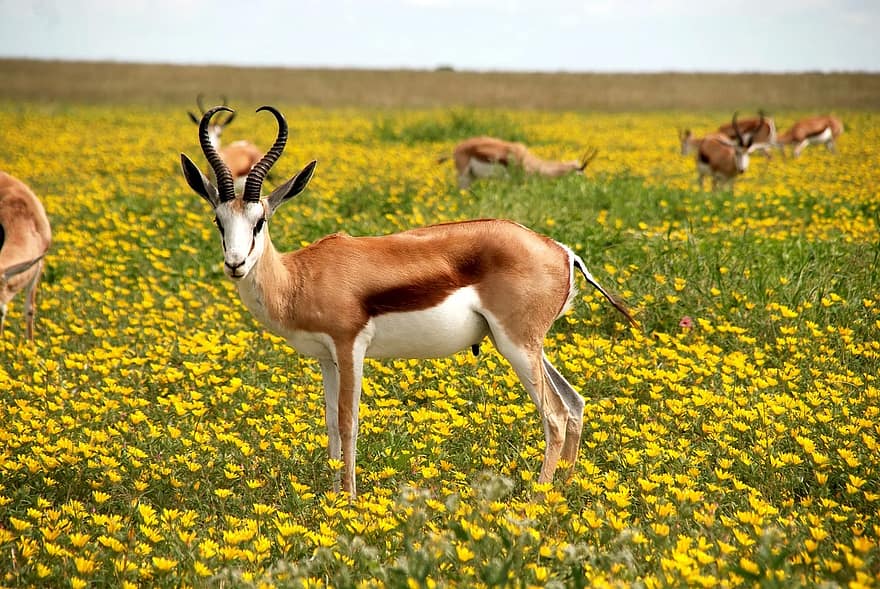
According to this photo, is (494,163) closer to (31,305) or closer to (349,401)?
(31,305)

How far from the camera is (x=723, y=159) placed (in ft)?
50.4

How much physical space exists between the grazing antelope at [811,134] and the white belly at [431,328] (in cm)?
1819

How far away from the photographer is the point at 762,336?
21.6ft

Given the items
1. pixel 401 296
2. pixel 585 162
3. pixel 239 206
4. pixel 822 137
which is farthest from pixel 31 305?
pixel 822 137

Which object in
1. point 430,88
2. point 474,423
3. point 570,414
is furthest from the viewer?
point 430,88

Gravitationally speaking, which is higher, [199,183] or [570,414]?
[199,183]

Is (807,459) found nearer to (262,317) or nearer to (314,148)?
(262,317)

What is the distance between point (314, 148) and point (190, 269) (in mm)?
11205

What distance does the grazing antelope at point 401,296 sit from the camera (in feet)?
14.9

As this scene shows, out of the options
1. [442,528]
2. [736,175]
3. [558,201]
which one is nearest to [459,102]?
[736,175]

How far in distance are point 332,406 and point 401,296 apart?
0.72 meters

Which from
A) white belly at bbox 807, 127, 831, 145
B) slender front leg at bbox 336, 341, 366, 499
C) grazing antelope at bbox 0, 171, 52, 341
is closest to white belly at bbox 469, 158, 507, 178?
grazing antelope at bbox 0, 171, 52, 341

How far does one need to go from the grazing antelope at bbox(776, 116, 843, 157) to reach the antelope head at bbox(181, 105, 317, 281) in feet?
61.4

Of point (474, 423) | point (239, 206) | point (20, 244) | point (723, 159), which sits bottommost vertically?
point (474, 423)
